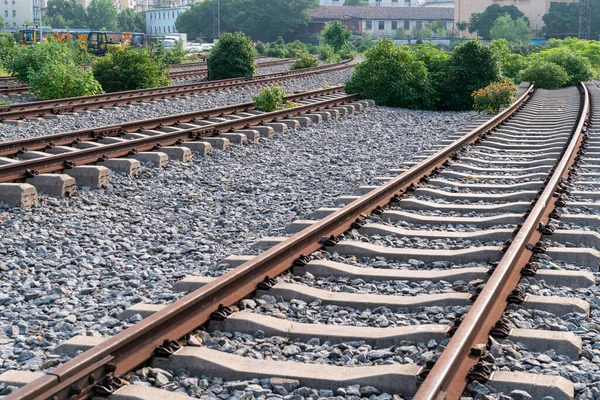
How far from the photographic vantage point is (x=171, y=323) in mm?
4484

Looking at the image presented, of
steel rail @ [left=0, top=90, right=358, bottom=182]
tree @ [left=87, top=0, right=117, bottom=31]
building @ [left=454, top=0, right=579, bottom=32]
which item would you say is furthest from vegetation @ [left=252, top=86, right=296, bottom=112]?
tree @ [left=87, top=0, right=117, bottom=31]

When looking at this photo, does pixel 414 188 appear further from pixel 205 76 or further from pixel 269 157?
pixel 205 76

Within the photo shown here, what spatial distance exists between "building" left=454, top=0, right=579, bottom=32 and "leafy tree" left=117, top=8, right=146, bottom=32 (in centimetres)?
6254

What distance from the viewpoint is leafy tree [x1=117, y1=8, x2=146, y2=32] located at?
14662 cm

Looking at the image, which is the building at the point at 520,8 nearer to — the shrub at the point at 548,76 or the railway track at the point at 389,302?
the shrub at the point at 548,76

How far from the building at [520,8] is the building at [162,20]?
51873mm

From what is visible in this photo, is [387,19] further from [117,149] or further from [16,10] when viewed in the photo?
[117,149]

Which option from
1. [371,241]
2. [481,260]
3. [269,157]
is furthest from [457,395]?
[269,157]

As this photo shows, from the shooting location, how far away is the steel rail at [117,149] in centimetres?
890

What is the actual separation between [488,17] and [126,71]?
311 ft

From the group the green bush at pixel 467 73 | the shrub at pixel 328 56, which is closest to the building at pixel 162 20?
the shrub at pixel 328 56

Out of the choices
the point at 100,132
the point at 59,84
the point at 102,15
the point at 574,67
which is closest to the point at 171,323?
the point at 100,132

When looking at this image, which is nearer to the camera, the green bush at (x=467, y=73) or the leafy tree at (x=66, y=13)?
the green bush at (x=467, y=73)

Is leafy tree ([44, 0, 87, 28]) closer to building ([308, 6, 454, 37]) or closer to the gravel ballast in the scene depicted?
building ([308, 6, 454, 37])
